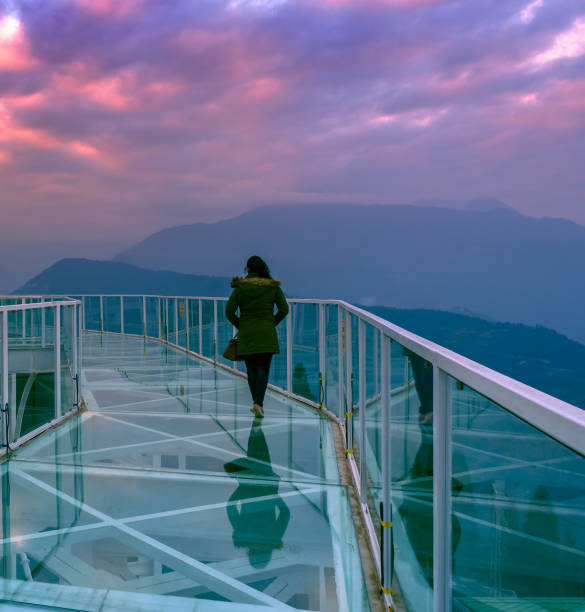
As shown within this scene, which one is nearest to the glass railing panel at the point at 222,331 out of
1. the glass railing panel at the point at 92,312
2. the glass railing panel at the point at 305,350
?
the glass railing panel at the point at 305,350

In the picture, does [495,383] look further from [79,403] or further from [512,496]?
[79,403]

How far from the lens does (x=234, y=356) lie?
6273 mm

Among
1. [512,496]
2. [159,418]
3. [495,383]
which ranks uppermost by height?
[495,383]

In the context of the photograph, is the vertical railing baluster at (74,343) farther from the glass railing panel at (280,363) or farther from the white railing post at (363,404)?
the white railing post at (363,404)

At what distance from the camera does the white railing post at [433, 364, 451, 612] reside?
139 cm

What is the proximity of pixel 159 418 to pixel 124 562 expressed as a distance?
3327mm

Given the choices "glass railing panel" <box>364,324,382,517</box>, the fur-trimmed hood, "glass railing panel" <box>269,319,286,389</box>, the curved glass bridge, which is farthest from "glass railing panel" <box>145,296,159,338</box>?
"glass railing panel" <box>364,324,382,517</box>

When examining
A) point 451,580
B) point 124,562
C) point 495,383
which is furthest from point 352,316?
point 495,383

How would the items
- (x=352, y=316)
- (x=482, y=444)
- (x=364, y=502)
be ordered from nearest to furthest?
(x=482, y=444) → (x=364, y=502) → (x=352, y=316)

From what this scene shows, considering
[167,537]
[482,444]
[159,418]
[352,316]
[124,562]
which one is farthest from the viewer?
[159,418]

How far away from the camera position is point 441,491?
1.43 meters

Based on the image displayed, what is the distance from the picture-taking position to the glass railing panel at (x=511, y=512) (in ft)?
2.56

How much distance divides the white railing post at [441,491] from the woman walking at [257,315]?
4.50m

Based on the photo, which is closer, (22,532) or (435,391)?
(435,391)
